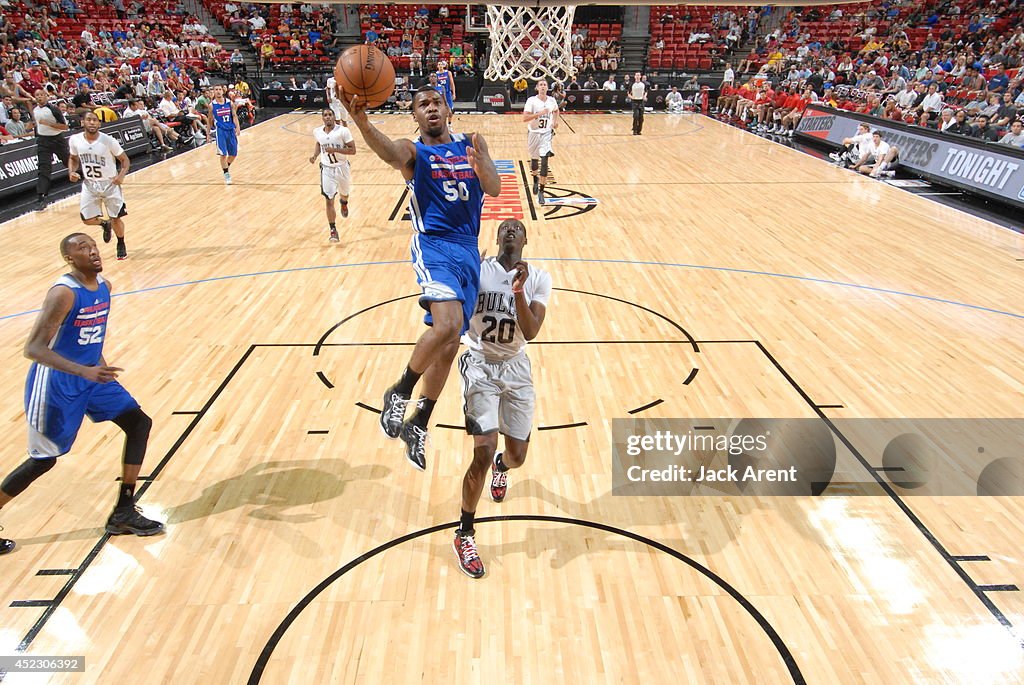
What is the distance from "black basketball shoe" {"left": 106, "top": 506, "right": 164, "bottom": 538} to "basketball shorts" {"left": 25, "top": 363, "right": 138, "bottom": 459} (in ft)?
1.74

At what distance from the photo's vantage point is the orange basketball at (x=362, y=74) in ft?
13.2

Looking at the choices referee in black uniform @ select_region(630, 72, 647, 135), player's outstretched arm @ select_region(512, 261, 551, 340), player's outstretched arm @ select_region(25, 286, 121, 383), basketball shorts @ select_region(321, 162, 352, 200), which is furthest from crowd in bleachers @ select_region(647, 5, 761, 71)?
player's outstretched arm @ select_region(25, 286, 121, 383)

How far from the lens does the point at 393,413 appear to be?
162 inches

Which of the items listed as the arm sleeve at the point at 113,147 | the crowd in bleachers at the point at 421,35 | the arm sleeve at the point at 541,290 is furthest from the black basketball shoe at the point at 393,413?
the crowd in bleachers at the point at 421,35

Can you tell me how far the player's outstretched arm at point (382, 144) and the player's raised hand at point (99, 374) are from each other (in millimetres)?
1804

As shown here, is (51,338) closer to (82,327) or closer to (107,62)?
(82,327)

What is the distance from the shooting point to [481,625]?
12.1 ft

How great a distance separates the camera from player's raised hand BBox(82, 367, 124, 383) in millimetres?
3814

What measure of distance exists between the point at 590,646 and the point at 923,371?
4664mm

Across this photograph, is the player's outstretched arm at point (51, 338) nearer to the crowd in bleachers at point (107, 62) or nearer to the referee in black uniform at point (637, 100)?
the crowd in bleachers at point (107, 62)

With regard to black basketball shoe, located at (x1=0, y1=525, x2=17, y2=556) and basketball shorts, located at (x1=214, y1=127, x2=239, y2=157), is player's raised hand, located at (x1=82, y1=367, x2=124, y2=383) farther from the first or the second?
basketball shorts, located at (x1=214, y1=127, x2=239, y2=157)

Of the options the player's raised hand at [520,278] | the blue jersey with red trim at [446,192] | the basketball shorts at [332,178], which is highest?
the blue jersey with red trim at [446,192]

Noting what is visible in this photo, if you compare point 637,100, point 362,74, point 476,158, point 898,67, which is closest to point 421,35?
point 637,100

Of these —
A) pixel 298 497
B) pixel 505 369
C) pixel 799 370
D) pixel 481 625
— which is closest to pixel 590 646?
pixel 481 625
